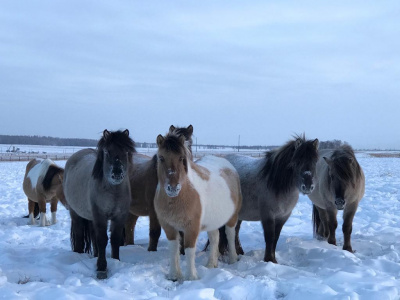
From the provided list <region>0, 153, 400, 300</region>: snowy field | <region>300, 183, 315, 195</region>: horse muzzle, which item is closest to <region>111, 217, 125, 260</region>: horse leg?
<region>0, 153, 400, 300</region>: snowy field

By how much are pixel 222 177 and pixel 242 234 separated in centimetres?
290

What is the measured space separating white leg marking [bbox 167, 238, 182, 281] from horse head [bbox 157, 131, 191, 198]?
79cm

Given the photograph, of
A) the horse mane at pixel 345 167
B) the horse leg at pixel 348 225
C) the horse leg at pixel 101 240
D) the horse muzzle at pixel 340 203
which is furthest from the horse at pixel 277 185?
the horse leg at pixel 101 240

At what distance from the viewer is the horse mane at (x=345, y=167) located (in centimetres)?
666

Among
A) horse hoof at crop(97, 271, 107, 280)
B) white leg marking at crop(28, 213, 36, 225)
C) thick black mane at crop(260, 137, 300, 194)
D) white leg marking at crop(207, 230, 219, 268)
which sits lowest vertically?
white leg marking at crop(28, 213, 36, 225)

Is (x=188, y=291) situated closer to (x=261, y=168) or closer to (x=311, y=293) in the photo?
(x=311, y=293)

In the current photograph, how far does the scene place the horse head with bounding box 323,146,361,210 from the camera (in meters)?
6.59

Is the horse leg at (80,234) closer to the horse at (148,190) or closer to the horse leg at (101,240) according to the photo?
the horse at (148,190)

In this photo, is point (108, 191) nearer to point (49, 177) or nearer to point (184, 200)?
point (184, 200)

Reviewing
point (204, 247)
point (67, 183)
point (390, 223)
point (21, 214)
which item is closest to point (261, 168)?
point (204, 247)

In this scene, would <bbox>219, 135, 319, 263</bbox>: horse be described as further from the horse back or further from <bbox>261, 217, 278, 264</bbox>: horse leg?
the horse back

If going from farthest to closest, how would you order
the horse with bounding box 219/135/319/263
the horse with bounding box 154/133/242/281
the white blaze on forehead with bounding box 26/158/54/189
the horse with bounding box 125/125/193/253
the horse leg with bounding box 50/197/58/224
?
the white blaze on forehead with bounding box 26/158/54/189
the horse leg with bounding box 50/197/58/224
the horse with bounding box 125/125/193/253
the horse with bounding box 219/135/319/263
the horse with bounding box 154/133/242/281

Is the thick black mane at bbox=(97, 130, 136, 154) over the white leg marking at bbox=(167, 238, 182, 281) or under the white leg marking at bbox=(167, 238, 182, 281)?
over

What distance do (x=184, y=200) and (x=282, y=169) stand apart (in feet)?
6.21
